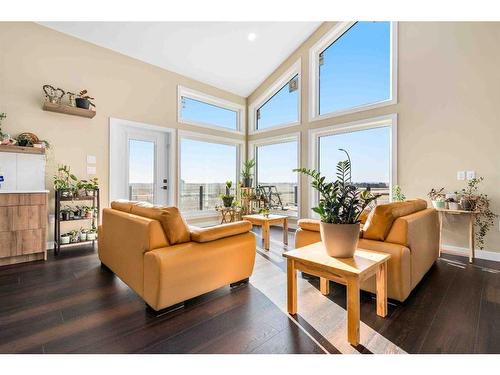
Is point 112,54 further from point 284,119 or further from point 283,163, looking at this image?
point 283,163

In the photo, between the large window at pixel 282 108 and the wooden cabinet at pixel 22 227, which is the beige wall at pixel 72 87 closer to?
the wooden cabinet at pixel 22 227

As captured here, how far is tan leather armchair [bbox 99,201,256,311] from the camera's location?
1.88 metres

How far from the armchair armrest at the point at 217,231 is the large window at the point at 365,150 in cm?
290

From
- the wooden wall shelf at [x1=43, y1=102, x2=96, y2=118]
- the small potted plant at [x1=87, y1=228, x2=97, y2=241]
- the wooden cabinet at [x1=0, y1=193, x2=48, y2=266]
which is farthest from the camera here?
the small potted plant at [x1=87, y1=228, x2=97, y2=241]

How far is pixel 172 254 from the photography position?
1.89 m

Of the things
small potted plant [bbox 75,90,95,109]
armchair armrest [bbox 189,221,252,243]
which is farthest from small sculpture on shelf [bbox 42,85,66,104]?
armchair armrest [bbox 189,221,252,243]

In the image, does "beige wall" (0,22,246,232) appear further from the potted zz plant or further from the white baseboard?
the white baseboard

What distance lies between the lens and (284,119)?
576 cm

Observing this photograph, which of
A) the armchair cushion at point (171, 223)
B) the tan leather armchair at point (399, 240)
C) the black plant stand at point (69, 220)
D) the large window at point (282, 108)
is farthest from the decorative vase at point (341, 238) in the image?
the large window at point (282, 108)

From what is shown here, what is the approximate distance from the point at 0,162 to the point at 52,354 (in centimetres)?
300

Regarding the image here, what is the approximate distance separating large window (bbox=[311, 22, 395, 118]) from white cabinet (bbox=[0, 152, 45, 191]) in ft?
15.2

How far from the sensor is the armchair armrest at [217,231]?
213 cm

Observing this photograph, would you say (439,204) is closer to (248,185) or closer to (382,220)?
(382,220)
